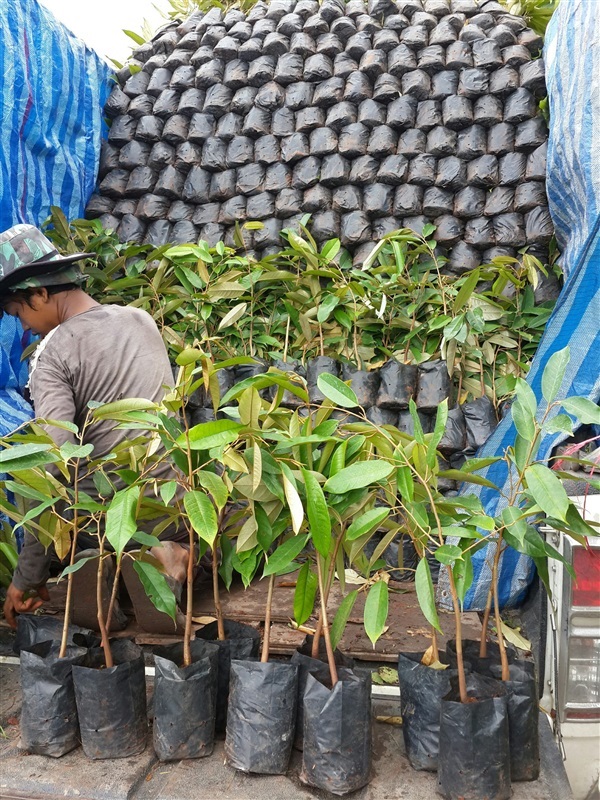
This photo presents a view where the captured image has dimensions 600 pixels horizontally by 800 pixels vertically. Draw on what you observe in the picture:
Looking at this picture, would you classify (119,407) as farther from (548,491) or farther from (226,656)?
(548,491)

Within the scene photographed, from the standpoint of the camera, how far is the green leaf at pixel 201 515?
90 cm

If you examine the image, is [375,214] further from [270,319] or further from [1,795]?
[1,795]

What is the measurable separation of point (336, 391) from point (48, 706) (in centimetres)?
73

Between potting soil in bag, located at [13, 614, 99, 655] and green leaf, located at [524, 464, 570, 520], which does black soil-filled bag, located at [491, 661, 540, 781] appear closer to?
green leaf, located at [524, 464, 570, 520]

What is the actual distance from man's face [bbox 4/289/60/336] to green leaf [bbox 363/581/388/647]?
4.17ft

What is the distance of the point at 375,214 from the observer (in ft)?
8.54

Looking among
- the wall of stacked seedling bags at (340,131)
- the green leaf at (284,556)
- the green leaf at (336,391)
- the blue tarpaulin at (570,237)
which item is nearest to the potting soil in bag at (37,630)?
the green leaf at (284,556)

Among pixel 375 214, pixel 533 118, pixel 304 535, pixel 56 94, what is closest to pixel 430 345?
pixel 375 214

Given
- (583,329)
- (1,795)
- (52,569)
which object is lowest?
(52,569)

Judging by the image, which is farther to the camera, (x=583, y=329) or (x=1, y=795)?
(x=583, y=329)

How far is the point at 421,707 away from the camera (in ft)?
3.47

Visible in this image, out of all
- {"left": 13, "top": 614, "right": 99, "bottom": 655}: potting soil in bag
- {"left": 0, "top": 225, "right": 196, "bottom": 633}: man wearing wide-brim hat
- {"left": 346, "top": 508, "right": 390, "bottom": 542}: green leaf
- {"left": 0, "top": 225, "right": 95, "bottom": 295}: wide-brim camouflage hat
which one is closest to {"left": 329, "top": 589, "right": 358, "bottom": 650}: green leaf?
{"left": 346, "top": 508, "right": 390, "bottom": 542}: green leaf

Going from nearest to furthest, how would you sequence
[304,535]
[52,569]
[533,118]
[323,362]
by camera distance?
[304,535] → [52,569] → [323,362] → [533,118]

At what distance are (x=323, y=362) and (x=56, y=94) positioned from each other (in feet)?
5.19
